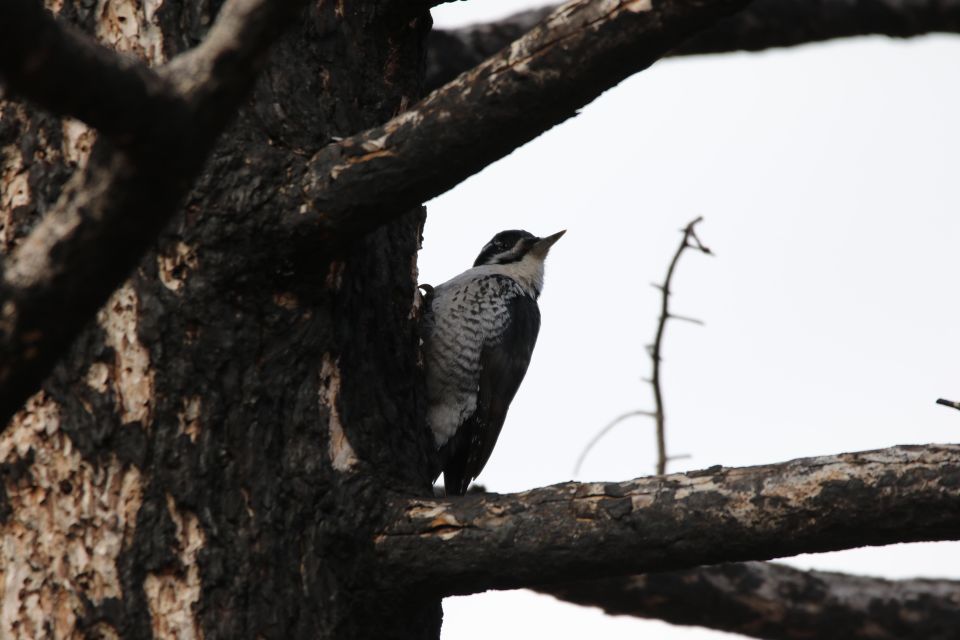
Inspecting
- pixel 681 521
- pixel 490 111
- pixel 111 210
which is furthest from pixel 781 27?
pixel 111 210

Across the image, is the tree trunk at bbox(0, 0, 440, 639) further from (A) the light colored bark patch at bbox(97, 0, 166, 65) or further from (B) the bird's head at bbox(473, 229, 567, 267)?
(B) the bird's head at bbox(473, 229, 567, 267)

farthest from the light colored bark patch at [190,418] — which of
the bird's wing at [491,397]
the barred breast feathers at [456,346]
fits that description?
the bird's wing at [491,397]

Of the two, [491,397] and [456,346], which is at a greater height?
[456,346]

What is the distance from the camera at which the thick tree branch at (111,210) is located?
1444 millimetres

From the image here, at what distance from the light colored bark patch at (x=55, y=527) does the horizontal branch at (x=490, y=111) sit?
58cm

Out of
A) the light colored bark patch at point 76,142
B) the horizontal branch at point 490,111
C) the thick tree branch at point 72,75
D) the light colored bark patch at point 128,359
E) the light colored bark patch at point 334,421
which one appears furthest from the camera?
the light colored bark patch at point 334,421

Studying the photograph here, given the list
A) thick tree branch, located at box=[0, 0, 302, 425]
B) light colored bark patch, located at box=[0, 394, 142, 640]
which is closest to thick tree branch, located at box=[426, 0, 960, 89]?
light colored bark patch, located at box=[0, 394, 142, 640]

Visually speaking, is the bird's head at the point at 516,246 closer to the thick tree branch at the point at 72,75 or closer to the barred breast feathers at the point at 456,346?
the barred breast feathers at the point at 456,346

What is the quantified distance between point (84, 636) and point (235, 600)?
27 cm

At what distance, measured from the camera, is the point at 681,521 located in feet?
7.62

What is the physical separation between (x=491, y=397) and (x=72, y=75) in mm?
3192

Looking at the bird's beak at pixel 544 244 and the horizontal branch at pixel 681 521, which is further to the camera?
the bird's beak at pixel 544 244

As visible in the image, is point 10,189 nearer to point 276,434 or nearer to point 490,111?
point 276,434

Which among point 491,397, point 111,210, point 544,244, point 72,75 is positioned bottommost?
point 111,210
